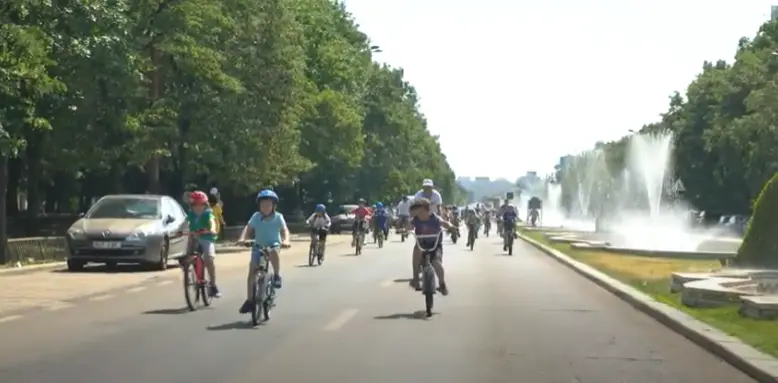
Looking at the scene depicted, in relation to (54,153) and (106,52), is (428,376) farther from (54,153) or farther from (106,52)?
(54,153)

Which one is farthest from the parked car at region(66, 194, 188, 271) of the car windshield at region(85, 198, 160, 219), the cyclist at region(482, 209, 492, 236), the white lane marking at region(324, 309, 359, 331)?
the cyclist at region(482, 209, 492, 236)

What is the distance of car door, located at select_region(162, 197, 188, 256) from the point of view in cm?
2727

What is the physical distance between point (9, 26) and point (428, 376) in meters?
14.1

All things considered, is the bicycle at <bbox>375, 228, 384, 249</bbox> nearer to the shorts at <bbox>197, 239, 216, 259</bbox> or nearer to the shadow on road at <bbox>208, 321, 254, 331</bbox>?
the shorts at <bbox>197, 239, 216, 259</bbox>

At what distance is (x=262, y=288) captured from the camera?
14766 mm

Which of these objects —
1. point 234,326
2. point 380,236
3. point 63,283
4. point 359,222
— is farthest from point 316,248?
point 234,326

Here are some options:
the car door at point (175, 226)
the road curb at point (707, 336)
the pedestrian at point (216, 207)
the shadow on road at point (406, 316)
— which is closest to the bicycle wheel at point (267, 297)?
the shadow on road at point (406, 316)

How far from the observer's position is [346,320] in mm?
15516

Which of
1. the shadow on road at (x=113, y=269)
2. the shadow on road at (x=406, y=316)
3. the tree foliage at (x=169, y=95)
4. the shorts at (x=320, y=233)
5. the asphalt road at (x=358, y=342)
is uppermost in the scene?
the tree foliage at (x=169, y=95)

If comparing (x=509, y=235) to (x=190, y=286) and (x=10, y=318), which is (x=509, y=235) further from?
(x=10, y=318)

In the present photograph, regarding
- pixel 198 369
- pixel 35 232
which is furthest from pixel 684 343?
pixel 35 232

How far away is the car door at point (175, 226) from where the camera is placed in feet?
89.5

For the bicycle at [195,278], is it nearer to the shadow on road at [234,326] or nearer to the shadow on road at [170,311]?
the shadow on road at [170,311]

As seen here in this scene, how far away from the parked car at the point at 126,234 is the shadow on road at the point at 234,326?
1095 centimetres
